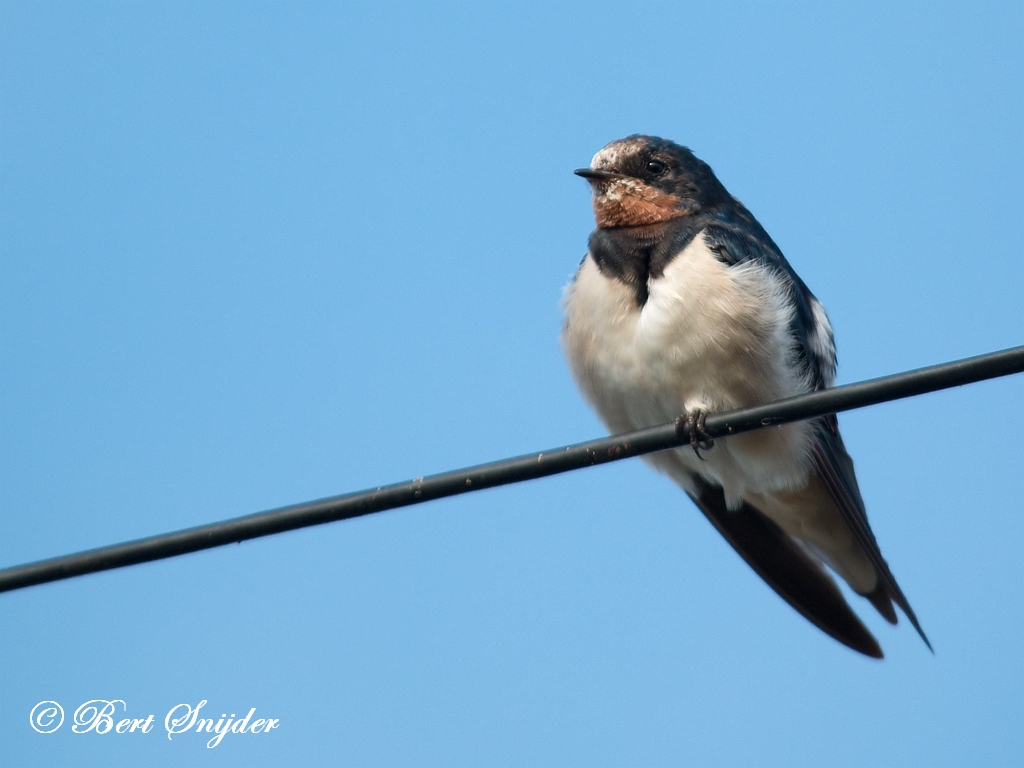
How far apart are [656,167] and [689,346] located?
915 mm

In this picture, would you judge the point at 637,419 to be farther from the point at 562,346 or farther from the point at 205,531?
the point at 205,531

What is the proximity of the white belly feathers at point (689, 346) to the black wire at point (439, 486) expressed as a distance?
3.53 ft

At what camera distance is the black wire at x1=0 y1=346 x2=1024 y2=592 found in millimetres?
2283

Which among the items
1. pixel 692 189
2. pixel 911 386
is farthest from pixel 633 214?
pixel 911 386

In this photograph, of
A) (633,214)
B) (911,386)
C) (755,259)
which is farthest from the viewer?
(633,214)

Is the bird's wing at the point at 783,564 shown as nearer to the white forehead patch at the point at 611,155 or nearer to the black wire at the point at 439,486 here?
the white forehead patch at the point at 611,155

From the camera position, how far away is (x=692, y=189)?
4.27 meters

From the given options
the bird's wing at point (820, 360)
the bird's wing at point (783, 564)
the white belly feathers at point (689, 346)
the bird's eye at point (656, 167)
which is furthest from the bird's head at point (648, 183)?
the bird's wing at point (783, 564)

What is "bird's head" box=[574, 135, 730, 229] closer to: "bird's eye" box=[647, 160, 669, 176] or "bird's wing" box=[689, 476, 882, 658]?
"bird's eye" box=[647, 160, 669, 176]

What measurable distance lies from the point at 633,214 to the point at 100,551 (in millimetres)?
2311

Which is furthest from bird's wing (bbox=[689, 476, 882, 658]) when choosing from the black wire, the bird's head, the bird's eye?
the black wire

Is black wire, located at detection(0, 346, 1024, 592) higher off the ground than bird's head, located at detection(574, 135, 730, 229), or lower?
lower

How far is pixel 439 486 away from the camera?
2.52 m

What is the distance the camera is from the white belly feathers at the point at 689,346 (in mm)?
3707
